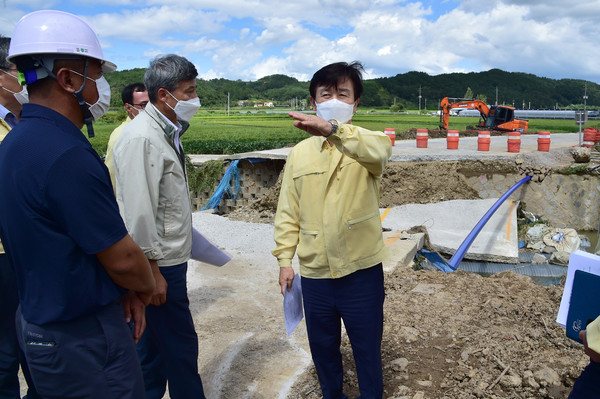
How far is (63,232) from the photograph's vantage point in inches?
65.6

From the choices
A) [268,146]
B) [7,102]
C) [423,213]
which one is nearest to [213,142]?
[268,146]

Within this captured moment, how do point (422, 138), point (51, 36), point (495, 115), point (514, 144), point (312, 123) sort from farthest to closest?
point (495, 115), point (422, 138), point (514, 144), point (312, 123), point (51, 36)

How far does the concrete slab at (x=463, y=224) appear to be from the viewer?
8.40 metres

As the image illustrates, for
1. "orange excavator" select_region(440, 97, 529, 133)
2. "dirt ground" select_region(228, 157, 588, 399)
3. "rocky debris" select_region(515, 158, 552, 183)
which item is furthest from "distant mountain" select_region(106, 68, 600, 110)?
"dirt ground" select_region(228, 157, 588, 399)

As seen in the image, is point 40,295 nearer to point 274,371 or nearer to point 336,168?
point 336,168

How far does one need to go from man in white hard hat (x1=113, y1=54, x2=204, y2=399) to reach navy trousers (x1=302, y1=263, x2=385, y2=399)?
71cm

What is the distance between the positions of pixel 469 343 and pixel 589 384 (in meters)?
1.52

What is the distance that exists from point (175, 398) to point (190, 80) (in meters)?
1.83

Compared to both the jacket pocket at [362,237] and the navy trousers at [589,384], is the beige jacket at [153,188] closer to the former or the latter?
the jacket pocket at [362,237]

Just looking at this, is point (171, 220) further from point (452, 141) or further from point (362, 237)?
point (452, 141)

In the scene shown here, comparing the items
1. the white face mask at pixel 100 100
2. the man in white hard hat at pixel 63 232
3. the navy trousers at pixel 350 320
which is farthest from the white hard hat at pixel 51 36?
the navy trousers at pixel 350 320

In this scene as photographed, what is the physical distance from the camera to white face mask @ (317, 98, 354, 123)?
2566 millimetres

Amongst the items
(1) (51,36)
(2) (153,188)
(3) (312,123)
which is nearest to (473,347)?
(3) (312,123)

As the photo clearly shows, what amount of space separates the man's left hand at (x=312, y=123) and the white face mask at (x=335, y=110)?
0.38m
